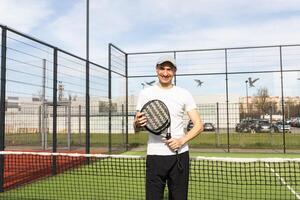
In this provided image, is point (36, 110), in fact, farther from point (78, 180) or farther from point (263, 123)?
point (263, 123)

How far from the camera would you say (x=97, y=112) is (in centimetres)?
1633

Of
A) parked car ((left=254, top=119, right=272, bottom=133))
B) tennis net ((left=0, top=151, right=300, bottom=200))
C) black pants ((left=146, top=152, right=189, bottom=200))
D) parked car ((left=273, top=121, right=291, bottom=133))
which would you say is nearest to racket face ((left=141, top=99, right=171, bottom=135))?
black pants ((left=146, top=152, right=189, bottom=200))

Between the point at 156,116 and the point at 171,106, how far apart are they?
20 cm

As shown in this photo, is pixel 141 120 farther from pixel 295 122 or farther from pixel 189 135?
pixel 295 122

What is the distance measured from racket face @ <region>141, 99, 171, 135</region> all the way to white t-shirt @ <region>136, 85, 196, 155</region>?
7 cm

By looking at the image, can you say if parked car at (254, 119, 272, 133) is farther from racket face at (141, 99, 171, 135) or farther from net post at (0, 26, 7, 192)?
racket face at (141, 99, 171, 135)

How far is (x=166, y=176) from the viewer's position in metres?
3.87

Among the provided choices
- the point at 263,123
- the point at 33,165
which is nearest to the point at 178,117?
the point at 33,165

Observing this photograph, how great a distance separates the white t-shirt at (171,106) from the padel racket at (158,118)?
0.06 metres

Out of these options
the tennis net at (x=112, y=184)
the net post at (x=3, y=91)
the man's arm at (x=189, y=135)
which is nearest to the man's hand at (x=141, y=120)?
the man's arm at (x=189, y=135)

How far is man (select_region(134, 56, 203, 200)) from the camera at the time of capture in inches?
149

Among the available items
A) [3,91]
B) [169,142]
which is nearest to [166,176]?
[169,142]

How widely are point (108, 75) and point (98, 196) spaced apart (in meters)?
8.64

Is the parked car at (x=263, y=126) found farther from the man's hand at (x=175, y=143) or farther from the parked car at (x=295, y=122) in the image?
the man's hand at (x=175, y=143)
